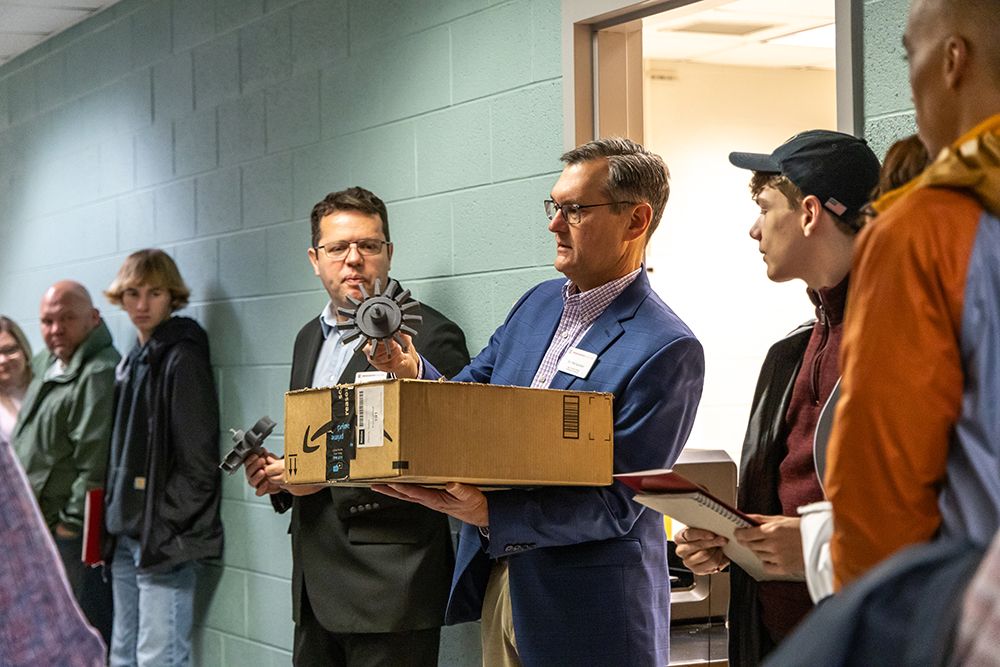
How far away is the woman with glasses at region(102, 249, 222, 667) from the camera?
3.88m

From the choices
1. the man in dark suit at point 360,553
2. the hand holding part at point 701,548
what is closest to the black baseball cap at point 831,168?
the hand holding part at point 701,548

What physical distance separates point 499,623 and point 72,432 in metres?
2.58

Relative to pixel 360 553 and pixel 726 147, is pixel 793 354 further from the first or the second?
pixel 726 147

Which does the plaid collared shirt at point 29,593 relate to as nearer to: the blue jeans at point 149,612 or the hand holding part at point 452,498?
the hand holding part at point 452,498

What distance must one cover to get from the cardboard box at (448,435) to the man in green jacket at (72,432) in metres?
2.45

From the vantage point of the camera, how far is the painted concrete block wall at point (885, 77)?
6.47 feet

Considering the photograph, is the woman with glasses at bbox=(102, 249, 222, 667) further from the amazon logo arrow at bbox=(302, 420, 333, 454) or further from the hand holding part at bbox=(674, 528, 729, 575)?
the hand holding part at bbox=(674, 528, 729, 575)

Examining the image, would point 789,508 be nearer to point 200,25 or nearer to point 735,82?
point 200,25

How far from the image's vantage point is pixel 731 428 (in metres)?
4.82

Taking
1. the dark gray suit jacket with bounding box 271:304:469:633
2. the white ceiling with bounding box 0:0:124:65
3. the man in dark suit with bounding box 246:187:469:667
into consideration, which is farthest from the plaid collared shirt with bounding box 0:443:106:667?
the white ceiling with bounding box 0:0:124:65

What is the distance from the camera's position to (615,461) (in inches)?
80.4

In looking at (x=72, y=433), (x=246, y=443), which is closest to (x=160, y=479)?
(x=72, y=433)

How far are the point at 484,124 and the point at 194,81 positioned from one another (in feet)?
5.87

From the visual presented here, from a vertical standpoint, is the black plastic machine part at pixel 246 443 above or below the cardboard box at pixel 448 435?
below
